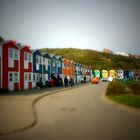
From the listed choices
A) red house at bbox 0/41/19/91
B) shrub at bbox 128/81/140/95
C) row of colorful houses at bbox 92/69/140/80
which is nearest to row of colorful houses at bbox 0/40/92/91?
red house at bbox 0/41/19/91

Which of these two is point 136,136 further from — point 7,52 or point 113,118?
point 7,52

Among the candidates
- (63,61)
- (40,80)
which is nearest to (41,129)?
(40,80)

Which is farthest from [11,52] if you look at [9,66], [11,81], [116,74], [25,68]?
[116,74]

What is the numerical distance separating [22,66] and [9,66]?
11.2 ft

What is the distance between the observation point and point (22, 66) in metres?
32.4

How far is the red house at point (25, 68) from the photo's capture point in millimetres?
32194

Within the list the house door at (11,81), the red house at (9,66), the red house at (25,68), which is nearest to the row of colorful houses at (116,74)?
the red house at (25,68)

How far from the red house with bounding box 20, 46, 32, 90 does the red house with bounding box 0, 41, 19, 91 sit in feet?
3.96

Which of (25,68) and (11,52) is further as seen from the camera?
(25,68)

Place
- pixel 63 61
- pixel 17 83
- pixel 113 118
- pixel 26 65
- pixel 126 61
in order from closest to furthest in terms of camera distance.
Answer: pixel 113 118 → pixel 17 83 → pixel 26 65 → pixel 63 61 → pixel 126 61

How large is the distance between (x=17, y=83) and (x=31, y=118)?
20748mm

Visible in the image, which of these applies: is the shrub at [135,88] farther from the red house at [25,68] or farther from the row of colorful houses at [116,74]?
the row of colorful houses at [116,74]

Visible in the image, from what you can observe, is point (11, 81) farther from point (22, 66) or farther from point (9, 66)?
point (22, 66)

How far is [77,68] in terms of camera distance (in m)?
67.6
